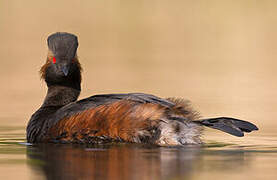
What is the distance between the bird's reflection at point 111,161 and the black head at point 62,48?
53.5 inches

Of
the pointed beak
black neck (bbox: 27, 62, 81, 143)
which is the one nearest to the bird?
the pointed beak

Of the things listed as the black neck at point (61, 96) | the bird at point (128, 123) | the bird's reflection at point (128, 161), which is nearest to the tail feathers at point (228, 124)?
the bird at point (128, 123)

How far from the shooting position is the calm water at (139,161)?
8.95 m

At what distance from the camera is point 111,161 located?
985cm

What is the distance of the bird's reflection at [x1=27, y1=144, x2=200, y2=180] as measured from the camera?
8906 millimetres

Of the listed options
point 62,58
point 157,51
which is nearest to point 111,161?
point 62,58

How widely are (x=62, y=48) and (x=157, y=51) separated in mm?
19462

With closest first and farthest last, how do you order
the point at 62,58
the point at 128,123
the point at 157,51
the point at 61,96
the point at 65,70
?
1. the point at 128,123
2. the point at 65,70
3. the point at 62,58
4. the point at 61,96
5. the point at 157,51

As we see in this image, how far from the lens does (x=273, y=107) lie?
54.2ft

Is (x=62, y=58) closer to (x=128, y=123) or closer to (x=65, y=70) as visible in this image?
(x=65, y=70)

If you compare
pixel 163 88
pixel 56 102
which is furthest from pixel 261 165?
pixel 163 88

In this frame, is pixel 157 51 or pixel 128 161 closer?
pixel 128 161

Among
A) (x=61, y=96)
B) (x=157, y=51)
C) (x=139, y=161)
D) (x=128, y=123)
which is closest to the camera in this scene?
(x=139, y=161)

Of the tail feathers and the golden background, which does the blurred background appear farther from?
the tail feathers
